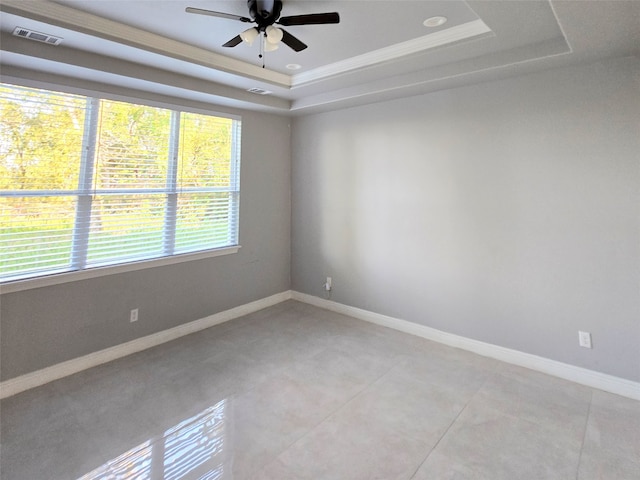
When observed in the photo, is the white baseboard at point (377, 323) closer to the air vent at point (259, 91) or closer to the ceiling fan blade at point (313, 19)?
the air vent at point (259, 91)

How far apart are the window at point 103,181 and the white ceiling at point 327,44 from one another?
0.96 ft

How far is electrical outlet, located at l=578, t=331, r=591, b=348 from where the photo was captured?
8.79ft

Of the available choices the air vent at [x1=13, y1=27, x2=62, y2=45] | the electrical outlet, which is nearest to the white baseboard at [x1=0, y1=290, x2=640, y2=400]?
the electrical outlet

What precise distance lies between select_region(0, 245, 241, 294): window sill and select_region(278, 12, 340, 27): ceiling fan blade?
8.46 feet

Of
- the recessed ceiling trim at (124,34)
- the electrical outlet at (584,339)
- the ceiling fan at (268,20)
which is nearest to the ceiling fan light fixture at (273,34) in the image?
the ceiling fan at (268,20)

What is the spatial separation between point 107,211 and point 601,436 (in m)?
4.24

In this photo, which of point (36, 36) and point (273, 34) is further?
point (36, 36)

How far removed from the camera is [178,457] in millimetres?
1930

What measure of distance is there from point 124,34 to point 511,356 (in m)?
4.25

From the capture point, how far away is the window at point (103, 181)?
8.48ft

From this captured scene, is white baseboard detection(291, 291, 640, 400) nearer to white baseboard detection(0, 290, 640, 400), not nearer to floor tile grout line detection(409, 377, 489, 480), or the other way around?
white baseboard detection(0, 290, 640, 400)

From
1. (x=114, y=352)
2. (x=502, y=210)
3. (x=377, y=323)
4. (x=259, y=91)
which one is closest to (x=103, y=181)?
(x=114, y=352)

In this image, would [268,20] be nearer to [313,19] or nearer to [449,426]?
[313,19]

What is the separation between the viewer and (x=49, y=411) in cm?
234
